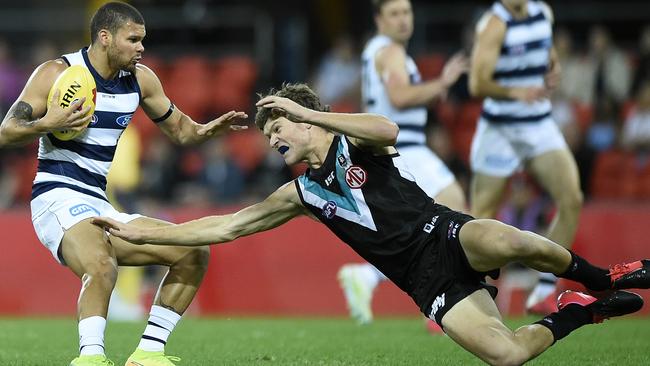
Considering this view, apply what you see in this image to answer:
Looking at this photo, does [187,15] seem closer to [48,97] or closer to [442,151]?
[442,151]

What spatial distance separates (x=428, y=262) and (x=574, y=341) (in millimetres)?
2579

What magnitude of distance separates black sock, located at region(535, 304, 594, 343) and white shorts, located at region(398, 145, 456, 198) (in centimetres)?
331

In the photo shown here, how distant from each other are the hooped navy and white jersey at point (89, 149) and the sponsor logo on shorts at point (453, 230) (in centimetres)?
231

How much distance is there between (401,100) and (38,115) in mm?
3860

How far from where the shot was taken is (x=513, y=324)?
1019 centimetres

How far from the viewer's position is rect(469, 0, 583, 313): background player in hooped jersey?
9.75 metres

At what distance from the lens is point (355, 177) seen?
6570mm

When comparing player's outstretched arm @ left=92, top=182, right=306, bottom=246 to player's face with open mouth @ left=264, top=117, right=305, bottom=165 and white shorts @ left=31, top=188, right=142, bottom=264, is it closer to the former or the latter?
player's face with open mouth @ left=264, top=117, right=305, bottom=165

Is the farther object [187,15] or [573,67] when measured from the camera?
[187,15]

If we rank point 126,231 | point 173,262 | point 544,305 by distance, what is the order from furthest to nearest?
point 544,305 → point 173,262 → point 126,231

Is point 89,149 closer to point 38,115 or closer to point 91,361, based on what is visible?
point 38,115

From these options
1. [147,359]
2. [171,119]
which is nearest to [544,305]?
[171,119]

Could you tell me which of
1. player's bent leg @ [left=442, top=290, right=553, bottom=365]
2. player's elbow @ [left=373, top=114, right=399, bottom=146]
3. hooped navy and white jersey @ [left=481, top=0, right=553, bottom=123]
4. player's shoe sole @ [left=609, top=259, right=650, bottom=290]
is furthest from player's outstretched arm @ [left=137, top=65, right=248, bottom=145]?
hooped navy and white jersey @ [left=481, top=0, right=553, bottom=123]

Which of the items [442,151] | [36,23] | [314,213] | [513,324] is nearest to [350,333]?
[513,324]
